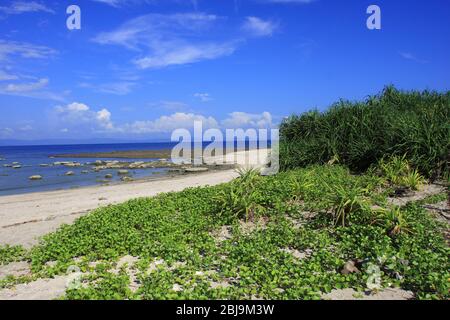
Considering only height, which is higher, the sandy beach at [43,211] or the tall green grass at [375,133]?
the tall green grass at [375,133]

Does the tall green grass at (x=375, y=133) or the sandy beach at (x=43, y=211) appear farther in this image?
the tall green grass at (x=375, y=133)

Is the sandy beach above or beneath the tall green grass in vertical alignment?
beneath

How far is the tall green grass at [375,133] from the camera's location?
1153cm

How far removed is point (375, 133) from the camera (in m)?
13.7

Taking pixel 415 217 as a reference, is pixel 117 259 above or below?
below

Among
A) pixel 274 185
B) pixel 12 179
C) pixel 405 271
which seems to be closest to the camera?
pixel 405 271

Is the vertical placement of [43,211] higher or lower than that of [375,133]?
lower

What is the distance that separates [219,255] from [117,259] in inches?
72.8

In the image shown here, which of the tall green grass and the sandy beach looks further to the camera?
the tall green grass

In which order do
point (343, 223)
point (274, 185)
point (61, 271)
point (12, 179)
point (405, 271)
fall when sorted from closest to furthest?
point (405, 271) → point (61, 271) → point (343, 223) → point (274, 185) → point (12, 179)

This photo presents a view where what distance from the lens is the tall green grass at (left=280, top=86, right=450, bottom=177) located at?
11531 mm
